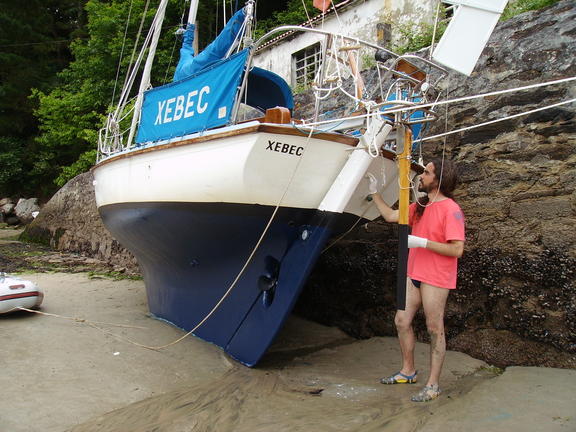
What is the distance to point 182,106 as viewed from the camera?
180 inches

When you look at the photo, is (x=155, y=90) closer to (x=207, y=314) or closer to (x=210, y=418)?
(x=207, y=314)

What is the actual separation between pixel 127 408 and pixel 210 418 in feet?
1.88

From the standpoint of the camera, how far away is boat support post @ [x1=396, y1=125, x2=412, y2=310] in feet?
10.2

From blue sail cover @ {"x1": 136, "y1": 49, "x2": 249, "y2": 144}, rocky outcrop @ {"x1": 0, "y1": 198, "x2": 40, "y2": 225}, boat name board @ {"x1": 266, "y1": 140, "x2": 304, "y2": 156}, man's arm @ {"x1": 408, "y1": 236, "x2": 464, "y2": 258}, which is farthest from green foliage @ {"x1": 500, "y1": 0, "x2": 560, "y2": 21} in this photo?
rocky outcrop @ {"x1": 0, "y1": 198, "x2": 40, "y2": 225}

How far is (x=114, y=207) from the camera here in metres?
5.56

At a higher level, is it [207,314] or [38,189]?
[38,189]

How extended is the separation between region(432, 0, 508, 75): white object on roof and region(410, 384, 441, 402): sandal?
209 centimetres

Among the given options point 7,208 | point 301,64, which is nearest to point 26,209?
point 7,208

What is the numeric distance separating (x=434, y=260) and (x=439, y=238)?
0.15m

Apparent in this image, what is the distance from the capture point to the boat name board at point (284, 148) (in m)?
3.58

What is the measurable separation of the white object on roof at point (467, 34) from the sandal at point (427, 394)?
82.2 inches

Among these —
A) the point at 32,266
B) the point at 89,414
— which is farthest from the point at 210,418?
the point at 32,266

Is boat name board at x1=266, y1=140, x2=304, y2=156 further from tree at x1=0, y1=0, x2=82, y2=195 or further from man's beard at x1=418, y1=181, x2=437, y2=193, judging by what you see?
tree at x1=0, y1=0, x2=82, y2=195

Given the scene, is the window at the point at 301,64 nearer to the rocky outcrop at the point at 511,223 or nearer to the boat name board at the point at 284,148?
the rocky outcrop at the point at 511,223
